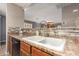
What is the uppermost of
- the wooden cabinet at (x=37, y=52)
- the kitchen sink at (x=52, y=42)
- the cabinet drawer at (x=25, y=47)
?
the kitchen sink at (x=52, y=42)

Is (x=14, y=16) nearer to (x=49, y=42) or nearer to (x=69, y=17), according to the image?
(x=49, y=42)

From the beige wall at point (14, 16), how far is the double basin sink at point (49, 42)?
22 cm

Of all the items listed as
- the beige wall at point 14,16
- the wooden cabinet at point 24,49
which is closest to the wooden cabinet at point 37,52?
the wooden cabinet at point 24,49

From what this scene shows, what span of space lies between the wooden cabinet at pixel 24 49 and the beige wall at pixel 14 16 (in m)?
0.25

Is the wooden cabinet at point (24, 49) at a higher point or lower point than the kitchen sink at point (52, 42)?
lower

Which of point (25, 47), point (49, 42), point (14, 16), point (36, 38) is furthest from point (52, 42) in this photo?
point (14, 16)

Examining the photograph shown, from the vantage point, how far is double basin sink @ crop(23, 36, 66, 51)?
4.74 feet

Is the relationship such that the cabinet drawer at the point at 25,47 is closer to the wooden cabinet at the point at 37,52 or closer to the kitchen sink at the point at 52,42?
the wooden cabinet at the point at 37,52

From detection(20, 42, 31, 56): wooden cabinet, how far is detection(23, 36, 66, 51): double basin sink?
8 centimetres

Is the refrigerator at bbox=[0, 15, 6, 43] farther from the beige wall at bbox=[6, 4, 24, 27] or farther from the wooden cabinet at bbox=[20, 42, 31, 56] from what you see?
the wooden cabinet at bbox=[20, 42, 31, 56]

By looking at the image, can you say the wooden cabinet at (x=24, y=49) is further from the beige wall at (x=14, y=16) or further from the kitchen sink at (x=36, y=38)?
the beige wall at (x=14, y=16)

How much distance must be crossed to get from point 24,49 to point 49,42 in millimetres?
325

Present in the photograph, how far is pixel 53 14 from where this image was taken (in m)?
1.48

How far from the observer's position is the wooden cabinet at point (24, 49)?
4.93ft
